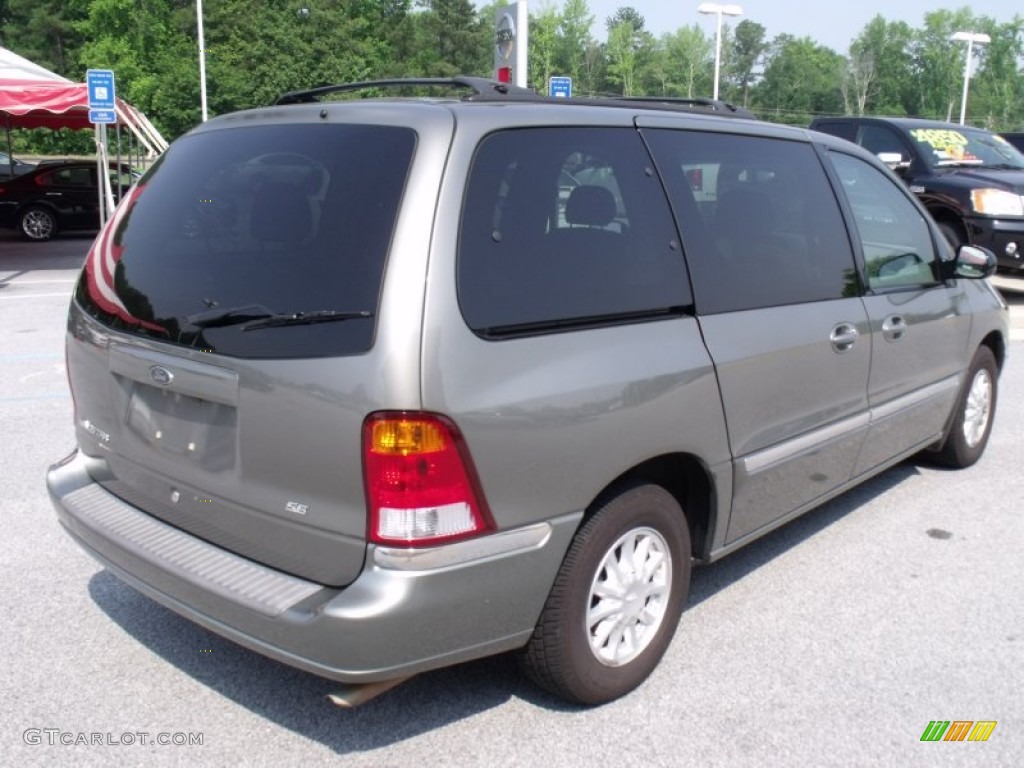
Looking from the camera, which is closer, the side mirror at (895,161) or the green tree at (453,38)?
the side mirror at (895,161)

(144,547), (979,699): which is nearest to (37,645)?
(144,547)

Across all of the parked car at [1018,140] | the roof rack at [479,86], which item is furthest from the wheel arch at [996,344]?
the parked car at [1018,140]

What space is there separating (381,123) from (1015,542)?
348cm

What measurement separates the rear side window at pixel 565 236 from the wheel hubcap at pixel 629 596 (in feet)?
2.31

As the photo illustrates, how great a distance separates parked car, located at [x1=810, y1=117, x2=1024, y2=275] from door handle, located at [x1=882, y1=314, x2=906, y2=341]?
721 centimetres

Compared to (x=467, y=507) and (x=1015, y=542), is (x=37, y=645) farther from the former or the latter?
(x=1015, y=542)

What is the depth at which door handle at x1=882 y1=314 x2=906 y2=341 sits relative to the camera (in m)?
4.11

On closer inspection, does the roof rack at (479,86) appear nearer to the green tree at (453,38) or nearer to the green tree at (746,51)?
the green tree at (453,38)

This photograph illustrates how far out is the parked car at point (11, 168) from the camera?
19.5m

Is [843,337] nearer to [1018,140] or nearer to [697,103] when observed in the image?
[697,103]

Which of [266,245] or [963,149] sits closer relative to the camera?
[266,245]

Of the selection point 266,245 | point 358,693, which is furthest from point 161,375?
point 358,693

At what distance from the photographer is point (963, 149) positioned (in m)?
11.9

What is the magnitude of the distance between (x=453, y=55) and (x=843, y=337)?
261 ft
